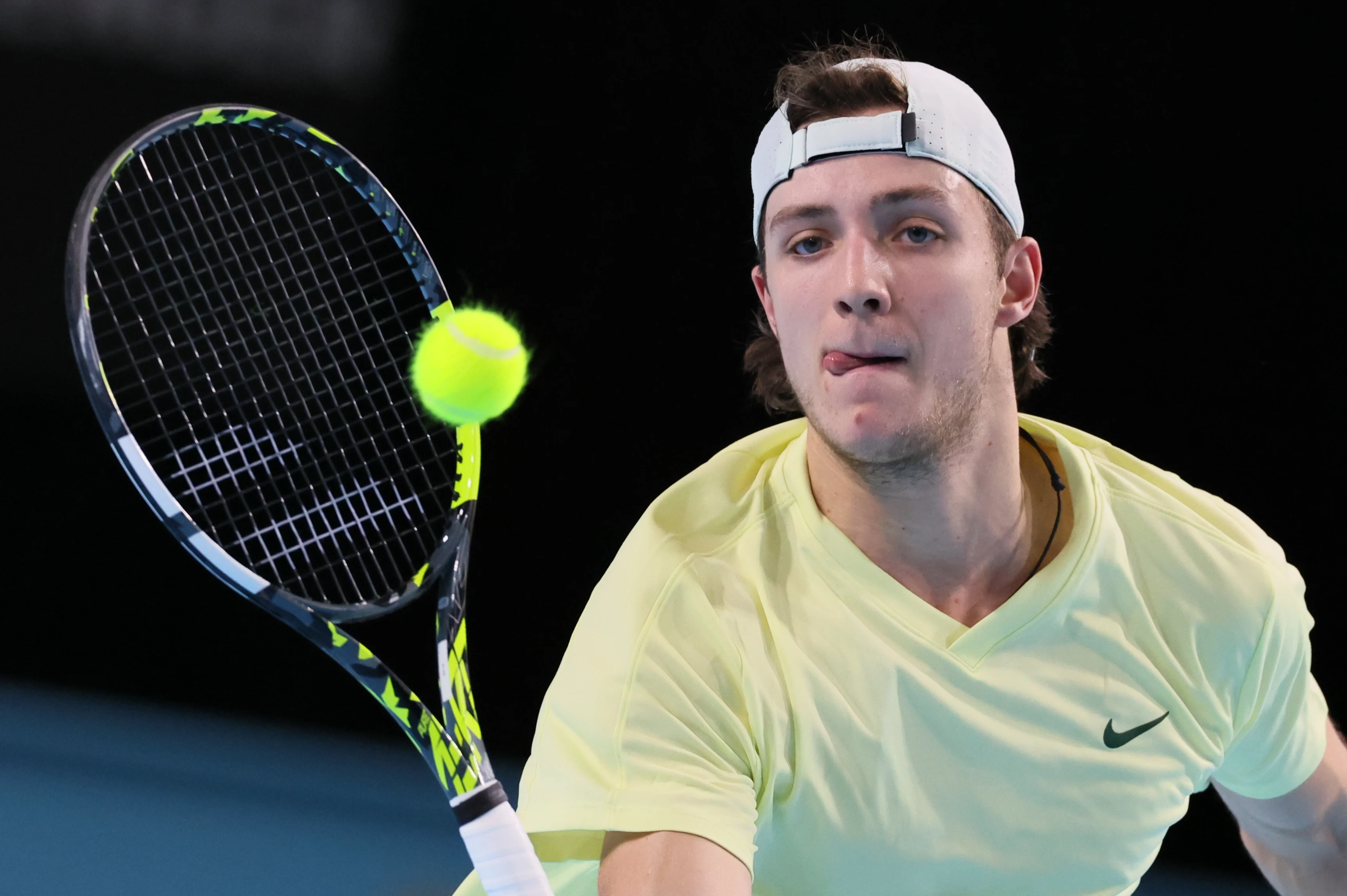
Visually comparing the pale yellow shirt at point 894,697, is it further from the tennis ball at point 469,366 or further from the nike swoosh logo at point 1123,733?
the tennis ball at point 469,366

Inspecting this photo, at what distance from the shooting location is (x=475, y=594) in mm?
3662

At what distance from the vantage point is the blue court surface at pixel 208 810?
3.31 m

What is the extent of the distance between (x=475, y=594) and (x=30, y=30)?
1970 mm

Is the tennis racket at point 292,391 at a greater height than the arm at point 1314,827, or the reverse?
the tennis racket at point 292,391

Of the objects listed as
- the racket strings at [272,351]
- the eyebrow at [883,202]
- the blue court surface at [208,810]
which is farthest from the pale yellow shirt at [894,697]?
the blue court surface at [208,810]

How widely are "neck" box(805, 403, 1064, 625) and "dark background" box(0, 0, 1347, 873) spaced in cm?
152

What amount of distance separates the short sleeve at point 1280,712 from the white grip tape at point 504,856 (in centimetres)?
102

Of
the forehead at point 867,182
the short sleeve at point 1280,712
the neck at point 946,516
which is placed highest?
the forehead at point 867,182

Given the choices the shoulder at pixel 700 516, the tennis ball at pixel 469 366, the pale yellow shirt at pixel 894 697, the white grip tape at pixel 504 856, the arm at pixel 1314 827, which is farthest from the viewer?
the arm at pixel 1314 827

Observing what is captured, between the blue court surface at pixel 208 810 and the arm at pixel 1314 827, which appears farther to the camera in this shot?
the blue court surface at pixel 208 810

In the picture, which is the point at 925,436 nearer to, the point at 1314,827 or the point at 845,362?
the point at 845,362

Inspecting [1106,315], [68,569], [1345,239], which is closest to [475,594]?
[68,569]

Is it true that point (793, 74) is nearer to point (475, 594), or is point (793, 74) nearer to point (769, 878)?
point (769, 878)

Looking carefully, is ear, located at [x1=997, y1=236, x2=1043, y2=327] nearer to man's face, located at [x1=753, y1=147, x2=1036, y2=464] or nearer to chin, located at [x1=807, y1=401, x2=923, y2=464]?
man's face, located at [x1=753, y1=147, x2=1036, y2=464]
